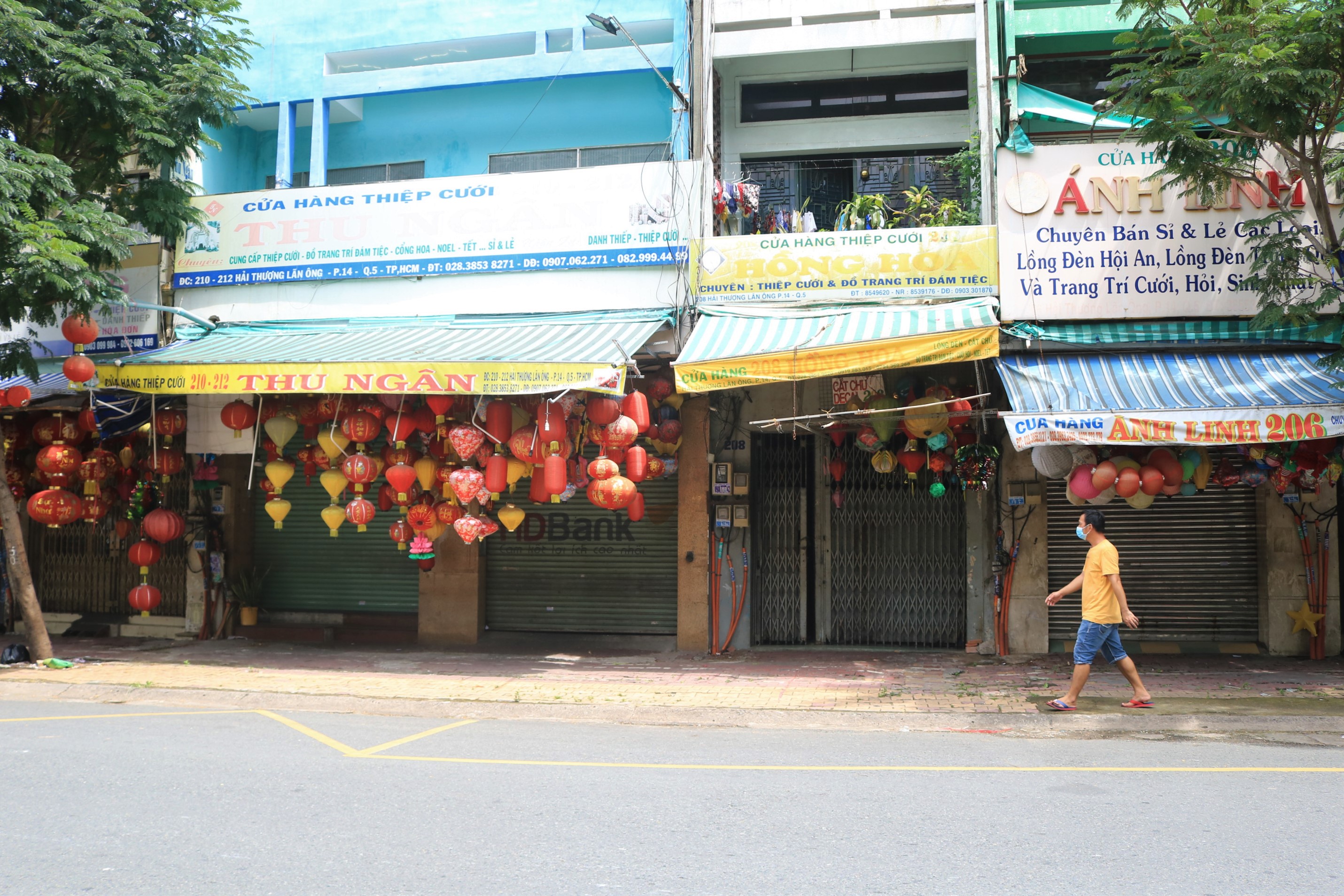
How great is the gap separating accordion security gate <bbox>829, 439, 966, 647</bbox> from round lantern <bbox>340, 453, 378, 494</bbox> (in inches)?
222

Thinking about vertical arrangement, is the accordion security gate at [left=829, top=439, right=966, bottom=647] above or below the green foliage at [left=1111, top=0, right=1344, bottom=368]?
below

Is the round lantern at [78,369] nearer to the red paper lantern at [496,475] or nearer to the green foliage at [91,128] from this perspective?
the green foliage at [91,128]

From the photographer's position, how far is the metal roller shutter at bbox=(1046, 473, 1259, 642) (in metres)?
11.4

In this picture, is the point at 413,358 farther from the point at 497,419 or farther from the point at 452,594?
the point at 452,594

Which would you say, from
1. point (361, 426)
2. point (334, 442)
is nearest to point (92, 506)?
point (334, 442)

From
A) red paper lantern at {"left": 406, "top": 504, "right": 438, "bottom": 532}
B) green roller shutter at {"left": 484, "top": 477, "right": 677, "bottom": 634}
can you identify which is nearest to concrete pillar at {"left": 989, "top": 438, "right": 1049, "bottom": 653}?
green roller shutter at {"left": 484, "top": 477, "right": 677, "bottom": 634}

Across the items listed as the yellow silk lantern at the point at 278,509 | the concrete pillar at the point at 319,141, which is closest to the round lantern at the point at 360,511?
the yellow silk lantern at the point at 278,509

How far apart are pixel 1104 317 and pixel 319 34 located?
11.3 meters

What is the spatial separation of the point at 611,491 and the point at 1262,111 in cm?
701

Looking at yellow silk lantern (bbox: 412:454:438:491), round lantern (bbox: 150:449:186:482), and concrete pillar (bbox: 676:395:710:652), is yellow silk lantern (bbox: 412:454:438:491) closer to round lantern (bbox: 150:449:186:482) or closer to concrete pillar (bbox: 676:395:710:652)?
round lantern (bbox: 150:449:186:482)

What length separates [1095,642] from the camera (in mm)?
8070

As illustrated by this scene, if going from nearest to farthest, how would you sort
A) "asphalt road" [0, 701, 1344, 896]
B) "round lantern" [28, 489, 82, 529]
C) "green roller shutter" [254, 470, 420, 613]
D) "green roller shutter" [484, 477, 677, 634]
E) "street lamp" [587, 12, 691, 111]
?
"asphalt road" [0, 701, 1344, 896], "street lamp" [587, 12, 691, 111], "round lantern" [28, 489, 82, 529], "green roller shutter" [484, 477, 677, 634], "green roller shutter" [254, 470, 420, 613]

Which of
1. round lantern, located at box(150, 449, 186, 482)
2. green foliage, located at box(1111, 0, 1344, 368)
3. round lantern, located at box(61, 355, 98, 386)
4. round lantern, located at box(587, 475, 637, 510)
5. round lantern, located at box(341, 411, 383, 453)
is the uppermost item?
green foliage, located at box(1111, 0, 1344, 368)

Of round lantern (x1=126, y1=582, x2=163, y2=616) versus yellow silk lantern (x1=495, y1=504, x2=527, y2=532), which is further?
round lantern (x1=126, y1=582, x2=163, y2=616)
